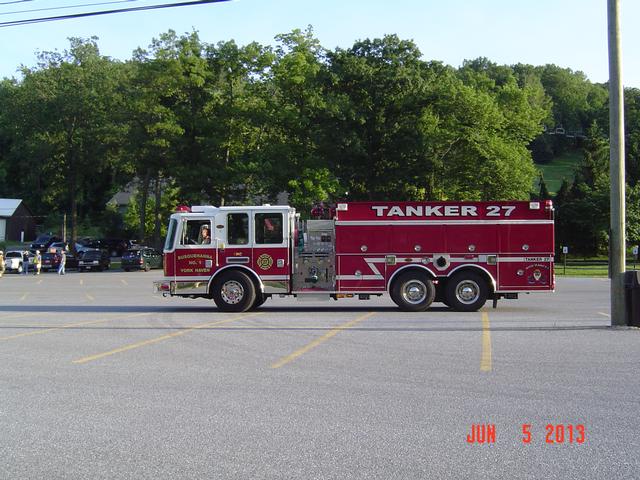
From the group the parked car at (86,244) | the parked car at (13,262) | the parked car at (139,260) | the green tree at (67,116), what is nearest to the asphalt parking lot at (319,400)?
the parked car at (139,260)

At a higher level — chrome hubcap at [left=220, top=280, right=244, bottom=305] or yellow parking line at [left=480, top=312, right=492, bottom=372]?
chrome hubcap at [left=220, top=280, right=244, bottom=305]

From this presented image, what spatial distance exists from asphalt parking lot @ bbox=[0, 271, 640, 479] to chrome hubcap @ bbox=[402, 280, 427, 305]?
125 inches

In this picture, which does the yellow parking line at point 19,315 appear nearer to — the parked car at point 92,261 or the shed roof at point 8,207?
the parked car at point 92,261

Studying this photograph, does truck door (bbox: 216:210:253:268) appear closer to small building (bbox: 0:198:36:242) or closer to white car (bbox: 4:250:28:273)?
white car (bbox: 4:250:28:273)

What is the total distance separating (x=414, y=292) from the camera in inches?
755

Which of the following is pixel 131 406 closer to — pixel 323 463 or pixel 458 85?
pixel 323 463

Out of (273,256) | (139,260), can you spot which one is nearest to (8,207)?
(139,260)

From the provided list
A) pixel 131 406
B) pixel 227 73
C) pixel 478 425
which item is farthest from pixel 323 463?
pixel 227 73

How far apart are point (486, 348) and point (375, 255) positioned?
293 inches

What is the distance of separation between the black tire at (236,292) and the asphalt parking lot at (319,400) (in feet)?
10.7

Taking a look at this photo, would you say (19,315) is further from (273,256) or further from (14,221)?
(14,221)

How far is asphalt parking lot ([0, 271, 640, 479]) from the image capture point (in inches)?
230

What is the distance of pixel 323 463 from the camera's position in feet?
19.0
